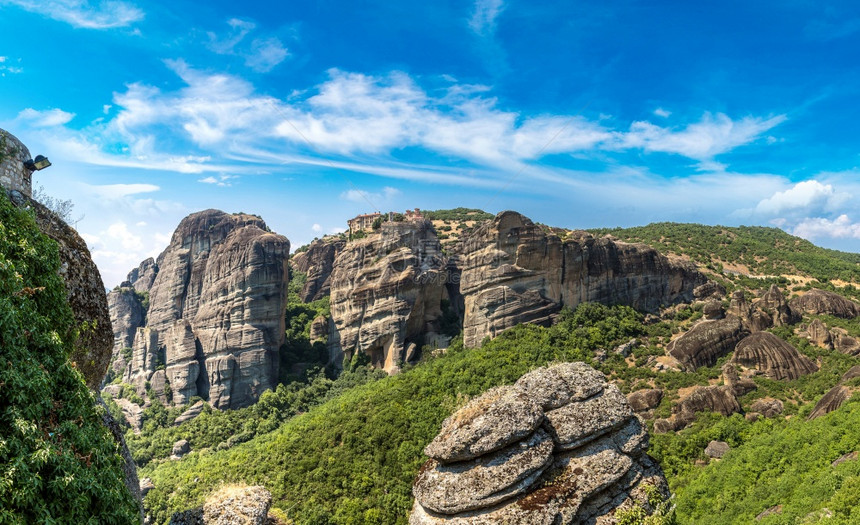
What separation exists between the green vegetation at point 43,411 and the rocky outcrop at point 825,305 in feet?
168

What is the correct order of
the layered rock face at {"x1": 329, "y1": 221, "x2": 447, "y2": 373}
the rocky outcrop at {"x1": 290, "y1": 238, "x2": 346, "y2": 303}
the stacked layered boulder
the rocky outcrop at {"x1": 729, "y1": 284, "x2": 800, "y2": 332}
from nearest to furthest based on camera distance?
1. the stacked layered boulder
2. the rocky outcrop at {"x1": 729, "y1": 284, "x2": 800, "y2": 332}
3. the layered rock face at {"x1": 329, "y1": 221, "x2": 447, "y2": 373}
4. the rocky outcrop at {"x1": 290, "y1": 238, "x2": 346, "y2": 303}

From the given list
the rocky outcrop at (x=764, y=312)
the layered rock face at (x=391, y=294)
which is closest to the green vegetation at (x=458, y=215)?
the layered rock face at (x=391, y=294)

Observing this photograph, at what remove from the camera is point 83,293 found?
11.5 meters

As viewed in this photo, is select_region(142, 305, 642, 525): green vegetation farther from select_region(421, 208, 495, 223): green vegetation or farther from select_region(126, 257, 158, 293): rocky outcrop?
select_region(126, 257, 158, 293): rocky outcrop

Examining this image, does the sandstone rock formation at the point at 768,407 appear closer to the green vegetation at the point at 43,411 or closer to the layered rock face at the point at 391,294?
the layered rock face at the point at 391,294

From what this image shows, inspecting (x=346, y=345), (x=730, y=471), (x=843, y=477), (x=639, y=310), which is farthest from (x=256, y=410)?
(x=843, y=477)

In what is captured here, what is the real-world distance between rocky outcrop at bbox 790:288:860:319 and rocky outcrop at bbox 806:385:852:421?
19.2 meters

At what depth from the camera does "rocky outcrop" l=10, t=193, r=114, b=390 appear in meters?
11.1

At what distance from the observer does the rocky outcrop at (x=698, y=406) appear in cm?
2939

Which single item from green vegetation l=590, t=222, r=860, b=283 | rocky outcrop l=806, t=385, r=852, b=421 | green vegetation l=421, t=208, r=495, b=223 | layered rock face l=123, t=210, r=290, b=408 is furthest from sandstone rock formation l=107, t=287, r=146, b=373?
rocky outcrop l=806, t=385, r=852, b=421

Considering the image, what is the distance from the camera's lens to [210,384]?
55.2 meters

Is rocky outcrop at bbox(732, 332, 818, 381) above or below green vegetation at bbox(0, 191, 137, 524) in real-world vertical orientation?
below

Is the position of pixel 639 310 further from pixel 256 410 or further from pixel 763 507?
pixel 256 410

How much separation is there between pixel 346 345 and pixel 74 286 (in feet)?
145
